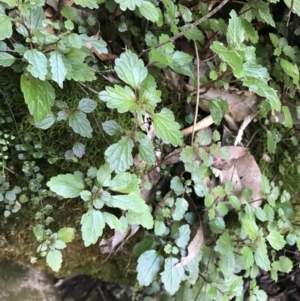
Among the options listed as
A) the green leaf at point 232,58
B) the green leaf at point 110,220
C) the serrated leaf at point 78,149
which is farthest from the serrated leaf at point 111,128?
the green leaf at point 232,58

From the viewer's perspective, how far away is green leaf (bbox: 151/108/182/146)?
1.01 m

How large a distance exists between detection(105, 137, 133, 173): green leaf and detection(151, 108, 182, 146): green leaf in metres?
0.09

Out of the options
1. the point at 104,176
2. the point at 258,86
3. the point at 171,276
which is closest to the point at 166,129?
the point at 104,176

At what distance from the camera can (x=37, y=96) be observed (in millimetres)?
987

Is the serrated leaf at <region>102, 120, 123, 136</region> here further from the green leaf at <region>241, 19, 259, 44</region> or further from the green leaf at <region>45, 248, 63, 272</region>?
the green leaf at <region>241, 19, 259, 44</region>

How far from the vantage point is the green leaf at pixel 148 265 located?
4.27 ft

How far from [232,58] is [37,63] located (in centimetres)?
49

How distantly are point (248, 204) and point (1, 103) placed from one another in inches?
32.9

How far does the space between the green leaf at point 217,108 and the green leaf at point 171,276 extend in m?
0.46

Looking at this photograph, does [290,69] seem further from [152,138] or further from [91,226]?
[91,226]

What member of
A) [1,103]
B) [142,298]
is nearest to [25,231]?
[1,103]

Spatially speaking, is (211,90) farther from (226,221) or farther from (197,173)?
(226,221)

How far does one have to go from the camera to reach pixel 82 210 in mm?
1310

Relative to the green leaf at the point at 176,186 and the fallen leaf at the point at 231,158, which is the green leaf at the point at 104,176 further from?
the fallen leaf at the point at 231,158
